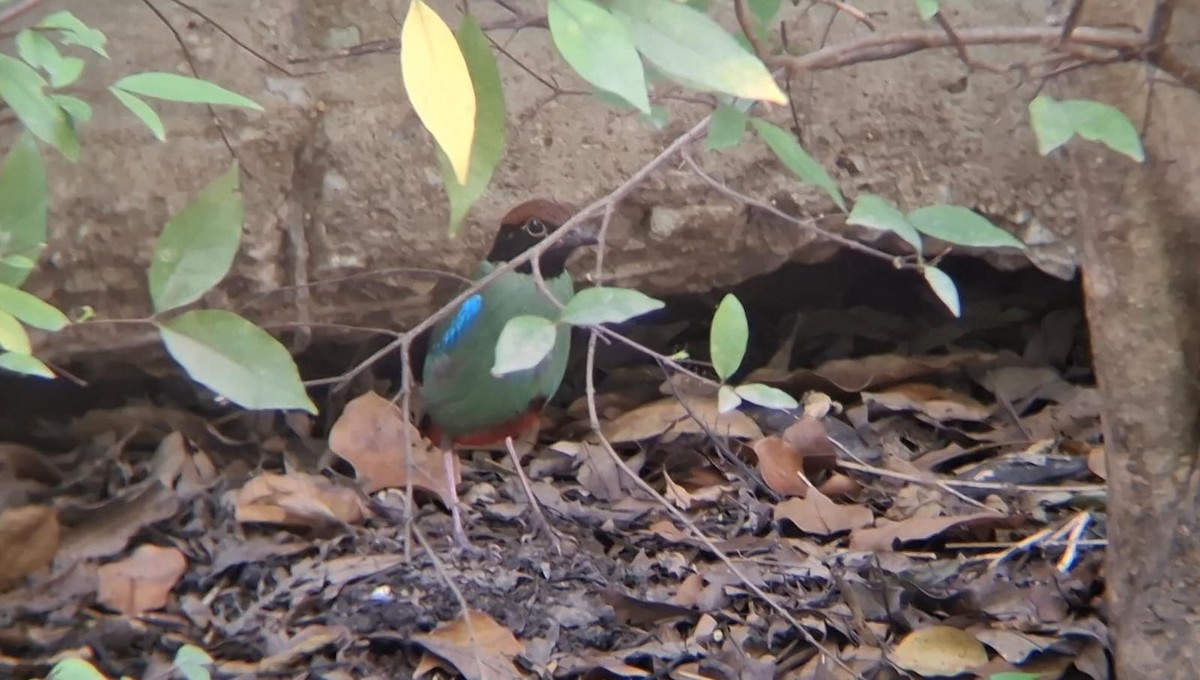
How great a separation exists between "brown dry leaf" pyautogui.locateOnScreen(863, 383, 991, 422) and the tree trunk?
96cm

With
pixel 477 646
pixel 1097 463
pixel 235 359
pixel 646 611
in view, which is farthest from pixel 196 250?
pixel 1097 463

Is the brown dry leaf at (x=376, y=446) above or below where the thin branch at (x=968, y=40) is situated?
below

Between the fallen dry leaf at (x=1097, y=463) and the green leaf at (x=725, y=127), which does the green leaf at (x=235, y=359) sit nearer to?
the green leaf at (x=725, y=127)

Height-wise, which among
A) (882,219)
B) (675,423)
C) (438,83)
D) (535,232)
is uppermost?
(438,83)

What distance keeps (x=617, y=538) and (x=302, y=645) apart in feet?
2.08

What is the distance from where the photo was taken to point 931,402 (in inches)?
Result: 103

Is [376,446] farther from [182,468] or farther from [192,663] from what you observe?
[192,663]

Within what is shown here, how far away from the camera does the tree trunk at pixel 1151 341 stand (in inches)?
59.6

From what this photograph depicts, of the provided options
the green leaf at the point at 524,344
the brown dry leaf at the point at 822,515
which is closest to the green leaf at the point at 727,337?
the green leaf at the point at 524,344

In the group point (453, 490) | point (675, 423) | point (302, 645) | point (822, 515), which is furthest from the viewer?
point (675, 423)

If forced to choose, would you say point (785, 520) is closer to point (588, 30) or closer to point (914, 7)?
point (914, 7)

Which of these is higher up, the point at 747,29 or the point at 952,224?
the point at 747,29

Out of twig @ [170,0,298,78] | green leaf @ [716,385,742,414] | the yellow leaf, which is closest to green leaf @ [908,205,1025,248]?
green leaf @ [716,385,742,414]

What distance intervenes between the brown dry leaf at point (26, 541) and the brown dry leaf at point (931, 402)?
5.49 feet
